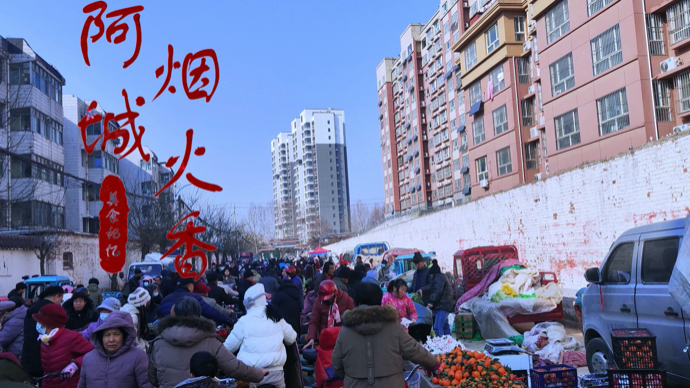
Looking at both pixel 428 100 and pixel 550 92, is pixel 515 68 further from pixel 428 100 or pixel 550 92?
pixel 428 100

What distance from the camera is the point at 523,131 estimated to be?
1400 inches

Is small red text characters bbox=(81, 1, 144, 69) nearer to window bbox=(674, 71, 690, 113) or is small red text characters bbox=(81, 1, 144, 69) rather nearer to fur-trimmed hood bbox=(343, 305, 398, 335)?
fur-trimmed hood bbox=(343, 305, 398, 335)

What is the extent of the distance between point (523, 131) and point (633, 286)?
30.3 m

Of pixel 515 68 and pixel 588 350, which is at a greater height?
pixel 515 68

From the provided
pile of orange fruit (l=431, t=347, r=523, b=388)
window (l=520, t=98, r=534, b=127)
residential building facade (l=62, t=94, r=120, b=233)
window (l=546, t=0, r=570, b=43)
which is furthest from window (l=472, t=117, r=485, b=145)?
pile of orange fruit (l=431, t=347, r=523, b=388)

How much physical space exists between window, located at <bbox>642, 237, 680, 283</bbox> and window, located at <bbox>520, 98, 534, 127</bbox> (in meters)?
30.4

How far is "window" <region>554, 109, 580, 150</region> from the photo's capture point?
1034 inches

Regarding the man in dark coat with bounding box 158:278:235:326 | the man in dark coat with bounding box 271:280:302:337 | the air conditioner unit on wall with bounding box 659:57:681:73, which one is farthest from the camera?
the air conditioner unit on wall with bounding box 659:57:681:73

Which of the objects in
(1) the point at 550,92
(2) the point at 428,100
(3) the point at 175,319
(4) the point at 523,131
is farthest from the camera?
(2) the point at 428,100

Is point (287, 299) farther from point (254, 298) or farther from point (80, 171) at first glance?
point (80, 171)

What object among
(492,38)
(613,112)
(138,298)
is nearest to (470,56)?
(492,38)

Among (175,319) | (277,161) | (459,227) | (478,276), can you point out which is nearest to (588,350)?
(175,319)

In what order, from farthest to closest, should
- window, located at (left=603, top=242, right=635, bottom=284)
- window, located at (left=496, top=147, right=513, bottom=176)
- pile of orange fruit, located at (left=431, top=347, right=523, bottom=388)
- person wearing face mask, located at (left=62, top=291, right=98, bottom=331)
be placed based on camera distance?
window, located at (left=496, top=147, right=513, bottom=176) → person wearing face mask, located at (left=62, top=291, right=98, bottom=331) → window, located at (left=603, top=242, right=635, bottom=284) → pile of orange fruit, located at (left=431, top=347, right=523, bottom=388)

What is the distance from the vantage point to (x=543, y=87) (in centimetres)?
2850
